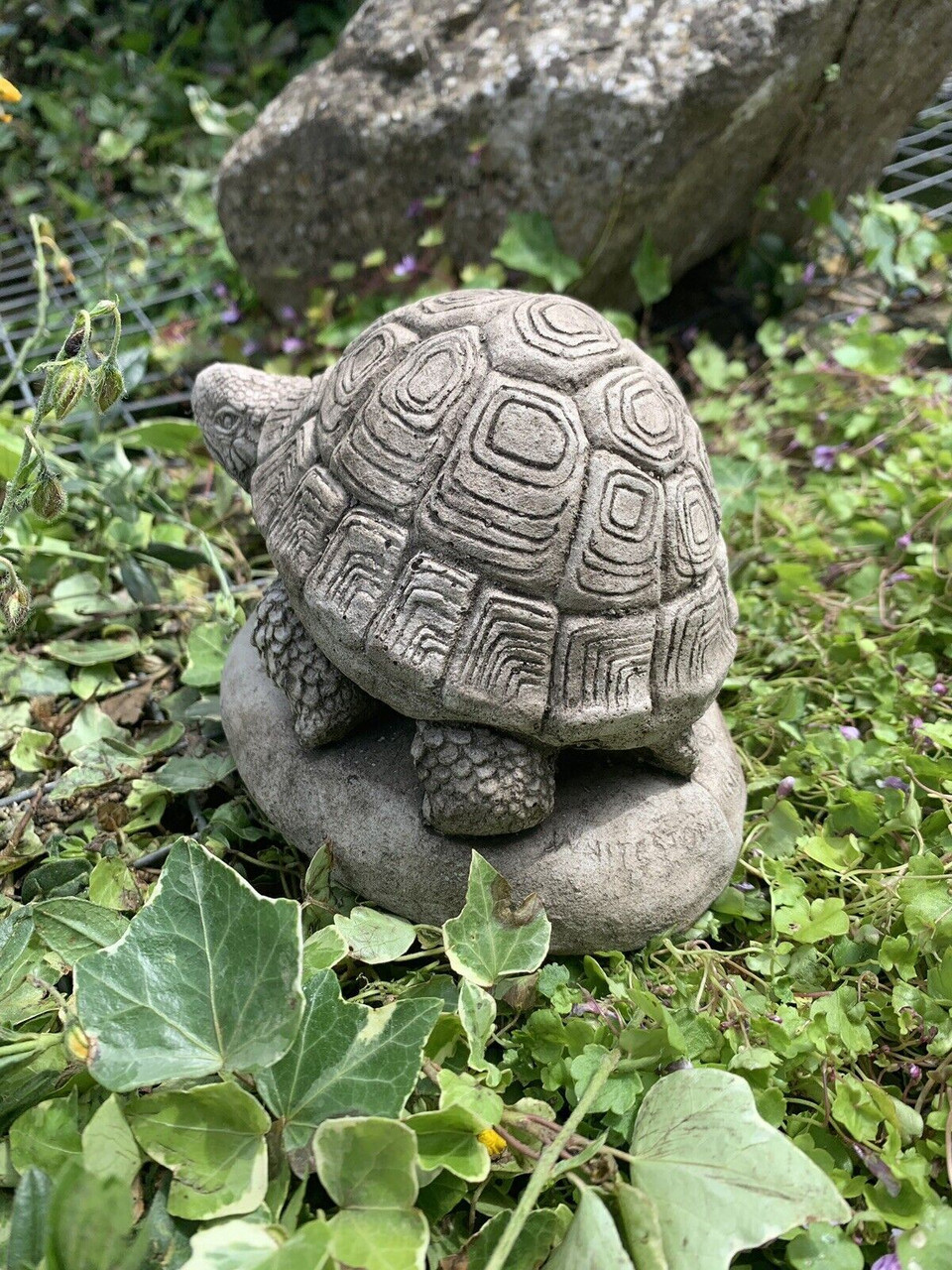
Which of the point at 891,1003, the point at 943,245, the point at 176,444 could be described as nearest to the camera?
the point at 891,1003

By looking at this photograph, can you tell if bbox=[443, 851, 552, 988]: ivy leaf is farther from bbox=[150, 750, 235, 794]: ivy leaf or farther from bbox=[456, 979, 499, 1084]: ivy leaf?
bbox=[150, 750, 235, 794]: ivy leaf

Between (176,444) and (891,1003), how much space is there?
213 cm

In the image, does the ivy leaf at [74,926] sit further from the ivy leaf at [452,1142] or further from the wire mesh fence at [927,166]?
the wire mesh fence at [927,166]

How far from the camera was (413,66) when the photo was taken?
3.14 meters

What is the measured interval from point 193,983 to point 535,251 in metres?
2.45

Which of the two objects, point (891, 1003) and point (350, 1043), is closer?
point (350, 1043)

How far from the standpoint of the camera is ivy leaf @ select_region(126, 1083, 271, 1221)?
134 cm

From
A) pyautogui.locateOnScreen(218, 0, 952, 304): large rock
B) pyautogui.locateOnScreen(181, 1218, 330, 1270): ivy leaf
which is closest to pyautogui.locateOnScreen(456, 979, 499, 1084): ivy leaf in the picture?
pyautogui.locateOnScreen(181, 1218, 330, 1270): ivy leaf

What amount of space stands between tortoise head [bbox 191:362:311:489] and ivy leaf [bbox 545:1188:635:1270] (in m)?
1.40

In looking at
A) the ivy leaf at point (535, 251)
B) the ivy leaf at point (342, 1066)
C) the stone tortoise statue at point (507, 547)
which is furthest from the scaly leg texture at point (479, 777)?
the ivy leaf at point (535, 251)

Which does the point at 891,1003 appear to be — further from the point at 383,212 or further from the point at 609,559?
the point at 383,212

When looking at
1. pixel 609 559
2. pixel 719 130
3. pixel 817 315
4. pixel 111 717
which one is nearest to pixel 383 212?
pixel 719 130

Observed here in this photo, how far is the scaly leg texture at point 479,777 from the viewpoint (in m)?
1.68

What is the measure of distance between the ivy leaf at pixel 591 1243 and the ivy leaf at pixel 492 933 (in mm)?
346
